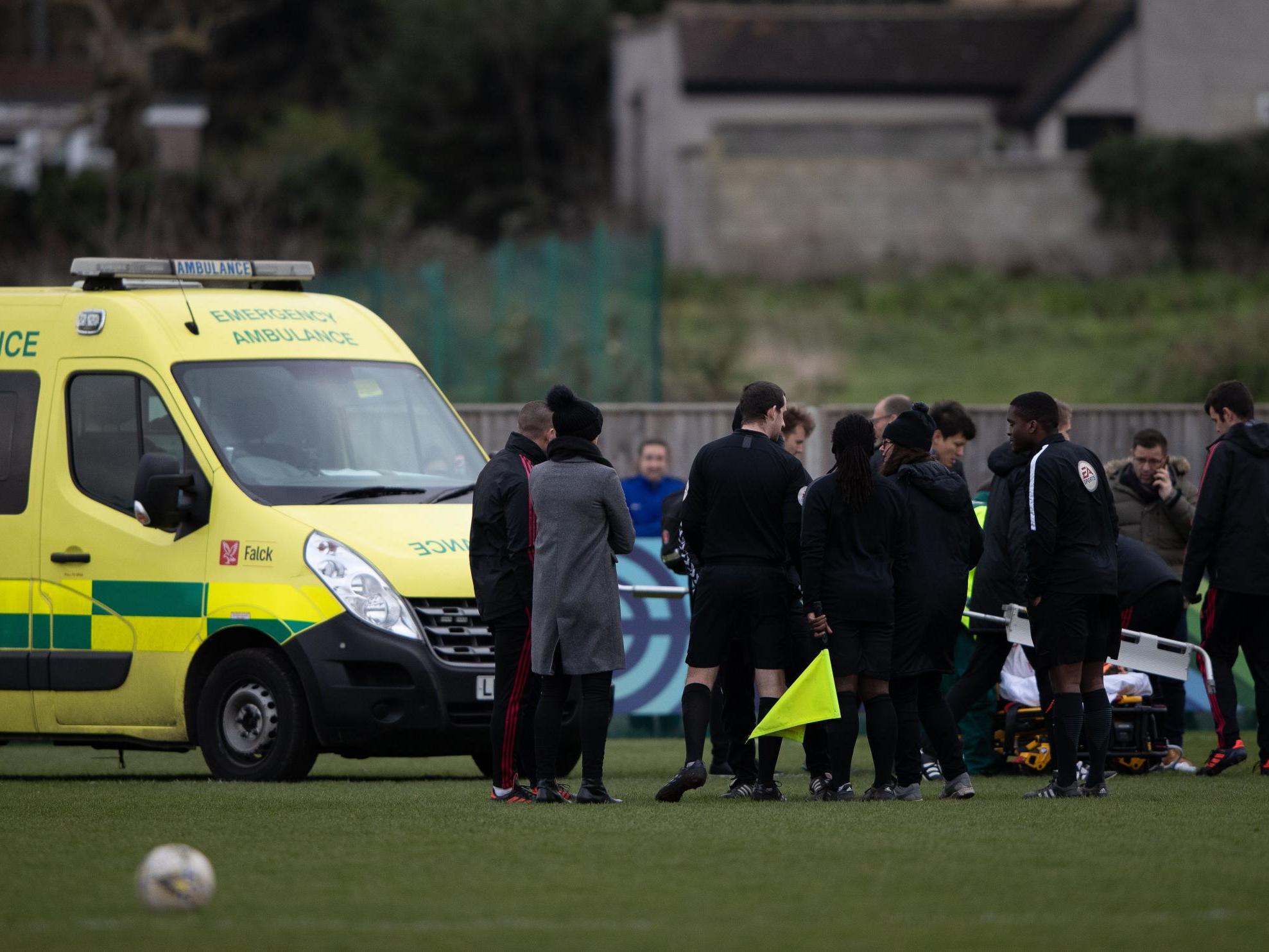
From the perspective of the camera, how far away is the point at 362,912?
6910mm

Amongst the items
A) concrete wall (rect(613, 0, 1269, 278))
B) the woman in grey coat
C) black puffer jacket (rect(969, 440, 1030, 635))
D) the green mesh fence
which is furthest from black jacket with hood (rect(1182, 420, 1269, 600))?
concrete wall (rect(613, 0, 1269, 278))

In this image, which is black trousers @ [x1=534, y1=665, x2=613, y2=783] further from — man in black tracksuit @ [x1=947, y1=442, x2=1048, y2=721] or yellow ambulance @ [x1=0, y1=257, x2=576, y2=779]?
man in black tracksuit @ [x1=947, y1=442, x2=1048, y2=721]

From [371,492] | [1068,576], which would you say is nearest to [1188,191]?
[371,492]

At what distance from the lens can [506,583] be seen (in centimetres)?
1049

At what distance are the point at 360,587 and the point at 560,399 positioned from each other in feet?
5.66

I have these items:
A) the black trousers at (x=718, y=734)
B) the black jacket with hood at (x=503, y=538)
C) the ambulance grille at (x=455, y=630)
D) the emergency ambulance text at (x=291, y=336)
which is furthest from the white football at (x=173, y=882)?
the emergency ambulance text at (x=291, y=336)

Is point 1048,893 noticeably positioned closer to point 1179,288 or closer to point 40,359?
Answer: point 40,359

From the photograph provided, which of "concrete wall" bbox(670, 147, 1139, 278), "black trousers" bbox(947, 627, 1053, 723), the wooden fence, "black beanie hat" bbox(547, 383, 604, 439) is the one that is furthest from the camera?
"concrete wall" bbox(670, 147, 1139, 278)

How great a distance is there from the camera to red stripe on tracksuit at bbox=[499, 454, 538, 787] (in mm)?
10414

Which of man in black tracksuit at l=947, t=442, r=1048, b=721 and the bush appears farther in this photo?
the bush

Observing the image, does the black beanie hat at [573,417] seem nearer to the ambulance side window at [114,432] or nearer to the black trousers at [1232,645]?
the ambulance side window at [114,432]

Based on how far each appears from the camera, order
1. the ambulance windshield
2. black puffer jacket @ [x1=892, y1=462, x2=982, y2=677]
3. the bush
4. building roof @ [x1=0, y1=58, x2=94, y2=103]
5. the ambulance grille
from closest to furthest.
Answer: black puffer jacket @ [x1=892, y1=462, x2=982, y2=677] < the ambulance grille < the ambulance windshield < the bush < building roof @ [x1=0, y1=58, x2=94, y2=103]

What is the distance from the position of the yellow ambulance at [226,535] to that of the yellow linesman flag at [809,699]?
1.88m

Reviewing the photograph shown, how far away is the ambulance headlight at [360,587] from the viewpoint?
11.2 m
